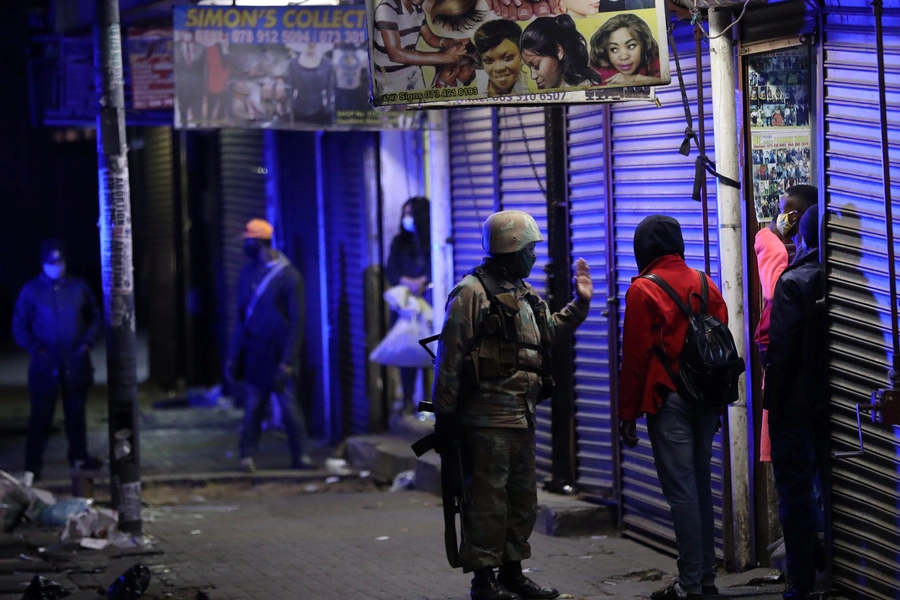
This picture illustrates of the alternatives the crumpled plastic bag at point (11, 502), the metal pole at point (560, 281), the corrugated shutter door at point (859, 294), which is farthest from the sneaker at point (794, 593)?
the crumpled plastic bag at point (11, 502)

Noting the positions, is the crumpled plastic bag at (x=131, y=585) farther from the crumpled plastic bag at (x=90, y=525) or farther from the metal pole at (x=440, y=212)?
the metal pole at (x=440, y=212)

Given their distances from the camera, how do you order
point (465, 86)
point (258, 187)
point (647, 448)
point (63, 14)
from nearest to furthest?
1. point (465, 86)
2. point (647, 448)
3. point (258, 187)
4. point (63, 14)

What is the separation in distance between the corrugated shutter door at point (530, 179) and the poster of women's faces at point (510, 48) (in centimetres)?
307

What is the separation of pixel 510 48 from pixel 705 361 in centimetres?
183

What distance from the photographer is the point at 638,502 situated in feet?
28.0

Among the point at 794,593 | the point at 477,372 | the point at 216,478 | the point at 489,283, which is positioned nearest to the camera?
the point at 794,593

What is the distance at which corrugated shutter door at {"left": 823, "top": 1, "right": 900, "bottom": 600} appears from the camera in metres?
5.95

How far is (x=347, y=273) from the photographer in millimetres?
13594

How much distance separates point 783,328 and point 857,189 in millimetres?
755

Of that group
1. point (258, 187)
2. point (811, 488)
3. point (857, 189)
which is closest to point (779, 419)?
point (811, 488)

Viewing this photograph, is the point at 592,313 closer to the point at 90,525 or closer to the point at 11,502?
the point at 90,525

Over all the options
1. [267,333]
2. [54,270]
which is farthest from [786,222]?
[54,270]

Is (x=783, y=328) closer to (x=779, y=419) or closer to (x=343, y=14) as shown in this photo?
(x=779, y=419)

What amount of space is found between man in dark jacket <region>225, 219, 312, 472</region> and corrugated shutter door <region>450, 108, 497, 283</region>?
6.39 feet
